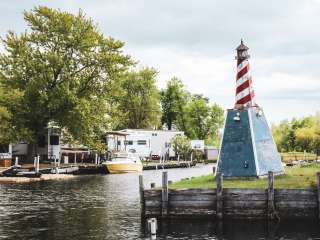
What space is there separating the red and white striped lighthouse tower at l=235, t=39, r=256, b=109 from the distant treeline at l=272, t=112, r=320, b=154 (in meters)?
81.3

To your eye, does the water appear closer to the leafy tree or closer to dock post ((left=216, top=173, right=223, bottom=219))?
dock post ((left=216, top=173, right=223, bottom=219))

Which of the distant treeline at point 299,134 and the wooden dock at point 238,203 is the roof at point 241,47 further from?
the distant treeline at point 299,134

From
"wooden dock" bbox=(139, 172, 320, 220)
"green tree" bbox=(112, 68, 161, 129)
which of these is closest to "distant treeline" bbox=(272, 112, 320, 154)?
"green tree" bbox=(112, 68, 161, 129)

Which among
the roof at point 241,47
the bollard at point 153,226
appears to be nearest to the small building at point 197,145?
the roof at point 241,47

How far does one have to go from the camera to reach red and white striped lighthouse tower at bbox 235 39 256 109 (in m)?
32.1

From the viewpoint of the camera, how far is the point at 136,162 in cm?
7656

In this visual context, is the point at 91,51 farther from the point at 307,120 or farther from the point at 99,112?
the point at 307,120

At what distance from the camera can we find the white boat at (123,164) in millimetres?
71562

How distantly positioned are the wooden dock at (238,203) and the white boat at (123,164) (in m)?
45.2

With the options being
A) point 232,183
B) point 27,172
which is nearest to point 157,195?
point 232,183

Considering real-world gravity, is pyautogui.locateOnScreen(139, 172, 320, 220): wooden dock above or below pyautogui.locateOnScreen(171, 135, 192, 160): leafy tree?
below

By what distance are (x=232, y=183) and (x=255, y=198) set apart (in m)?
3.74

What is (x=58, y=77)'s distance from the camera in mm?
70125

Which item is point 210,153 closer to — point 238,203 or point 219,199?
point 238,203
